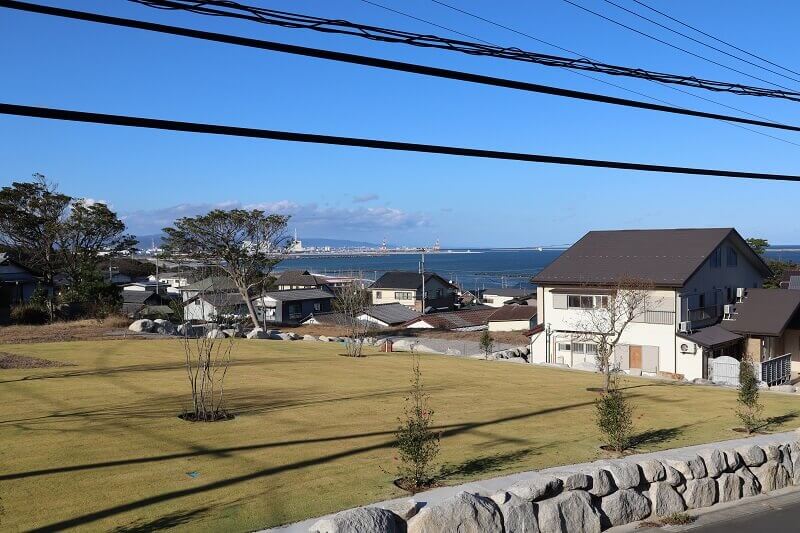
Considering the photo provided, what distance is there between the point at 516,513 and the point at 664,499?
2654mm

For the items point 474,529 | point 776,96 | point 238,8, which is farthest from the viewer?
point 776,96

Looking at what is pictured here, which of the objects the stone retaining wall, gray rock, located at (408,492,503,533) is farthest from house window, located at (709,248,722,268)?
gray rock, located at (408,492,503,533)

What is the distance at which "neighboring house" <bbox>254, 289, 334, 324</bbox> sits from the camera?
62.8 meters

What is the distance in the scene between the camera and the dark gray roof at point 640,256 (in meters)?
33.0

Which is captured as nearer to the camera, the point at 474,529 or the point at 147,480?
the point at 474,529

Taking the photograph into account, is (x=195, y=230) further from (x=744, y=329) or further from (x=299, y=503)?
(x=299, y=503)

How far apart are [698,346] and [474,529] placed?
27020 mm

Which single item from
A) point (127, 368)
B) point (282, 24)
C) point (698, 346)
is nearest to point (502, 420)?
point (282, 24)

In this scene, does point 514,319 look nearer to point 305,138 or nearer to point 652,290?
point 652,290

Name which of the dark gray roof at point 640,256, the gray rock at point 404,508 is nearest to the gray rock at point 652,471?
the gray rock at point 404,508

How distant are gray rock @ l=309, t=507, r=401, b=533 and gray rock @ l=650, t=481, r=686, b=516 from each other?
4.02 metres

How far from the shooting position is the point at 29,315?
32.8m

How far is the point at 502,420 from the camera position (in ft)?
43.8

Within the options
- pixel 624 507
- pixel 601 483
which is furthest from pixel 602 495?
pixel 624 507
